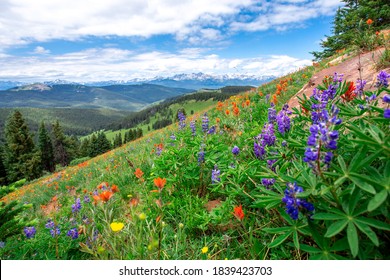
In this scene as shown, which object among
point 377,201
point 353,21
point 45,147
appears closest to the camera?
point 377,201

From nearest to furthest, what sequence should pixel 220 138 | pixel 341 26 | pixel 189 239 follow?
pixel 189 239, pixel 220 138, pixel 341 26

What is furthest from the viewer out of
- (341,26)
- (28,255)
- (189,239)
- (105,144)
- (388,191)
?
(105,144)

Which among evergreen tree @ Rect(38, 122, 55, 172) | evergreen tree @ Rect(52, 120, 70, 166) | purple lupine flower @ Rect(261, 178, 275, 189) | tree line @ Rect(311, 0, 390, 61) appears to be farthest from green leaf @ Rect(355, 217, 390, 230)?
evergreen tree @ Rect(52, 120, 70, 166)

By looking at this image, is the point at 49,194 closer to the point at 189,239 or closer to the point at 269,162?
the point at 189,239

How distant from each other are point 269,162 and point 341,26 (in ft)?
82.9

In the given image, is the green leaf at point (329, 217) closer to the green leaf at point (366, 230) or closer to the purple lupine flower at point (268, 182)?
the green leaf at point (366, 230)

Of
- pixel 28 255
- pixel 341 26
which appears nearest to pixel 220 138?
pixel 28 255

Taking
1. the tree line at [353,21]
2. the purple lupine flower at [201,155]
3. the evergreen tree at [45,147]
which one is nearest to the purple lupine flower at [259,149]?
the purple lupine flower at [201,155]

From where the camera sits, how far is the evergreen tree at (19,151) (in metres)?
45.6

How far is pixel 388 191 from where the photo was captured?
4.85ft

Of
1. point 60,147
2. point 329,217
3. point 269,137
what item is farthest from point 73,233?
point 60,147

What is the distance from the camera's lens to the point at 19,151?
→ 4688 cm

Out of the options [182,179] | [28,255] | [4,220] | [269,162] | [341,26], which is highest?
[341,26]

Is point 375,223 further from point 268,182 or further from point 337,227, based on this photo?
point 268,182
